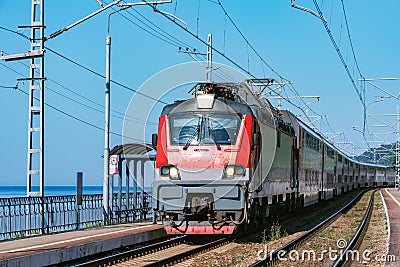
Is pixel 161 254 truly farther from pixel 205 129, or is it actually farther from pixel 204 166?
pixel 205 129

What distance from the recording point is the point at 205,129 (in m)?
16.2

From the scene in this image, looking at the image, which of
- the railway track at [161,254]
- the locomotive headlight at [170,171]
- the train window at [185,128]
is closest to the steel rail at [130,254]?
the railway track at [161,254]

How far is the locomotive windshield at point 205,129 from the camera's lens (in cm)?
1608

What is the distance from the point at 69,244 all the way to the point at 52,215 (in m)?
4.21

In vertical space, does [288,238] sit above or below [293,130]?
below

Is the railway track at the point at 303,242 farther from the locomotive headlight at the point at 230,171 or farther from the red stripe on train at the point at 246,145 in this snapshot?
the red stripe on train at the point at 246,145

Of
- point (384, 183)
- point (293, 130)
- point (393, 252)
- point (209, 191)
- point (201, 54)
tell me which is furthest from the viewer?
point (384, 183)

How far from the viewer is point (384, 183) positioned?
3610 inches

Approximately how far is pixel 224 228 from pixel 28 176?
6.69 metres

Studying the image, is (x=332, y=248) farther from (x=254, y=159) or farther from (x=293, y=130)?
(x=293, y=130)

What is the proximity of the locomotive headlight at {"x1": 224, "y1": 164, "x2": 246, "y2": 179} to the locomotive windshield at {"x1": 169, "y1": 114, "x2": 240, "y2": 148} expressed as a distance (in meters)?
0.65

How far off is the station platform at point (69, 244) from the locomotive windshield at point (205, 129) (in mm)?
2894

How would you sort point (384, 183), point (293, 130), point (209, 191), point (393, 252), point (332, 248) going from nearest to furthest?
point (393, 252)
point (209, 191)
point (332, 248)
point (293, 130)
point (384, 183)

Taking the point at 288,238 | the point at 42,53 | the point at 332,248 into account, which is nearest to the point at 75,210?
the point at 42,53
